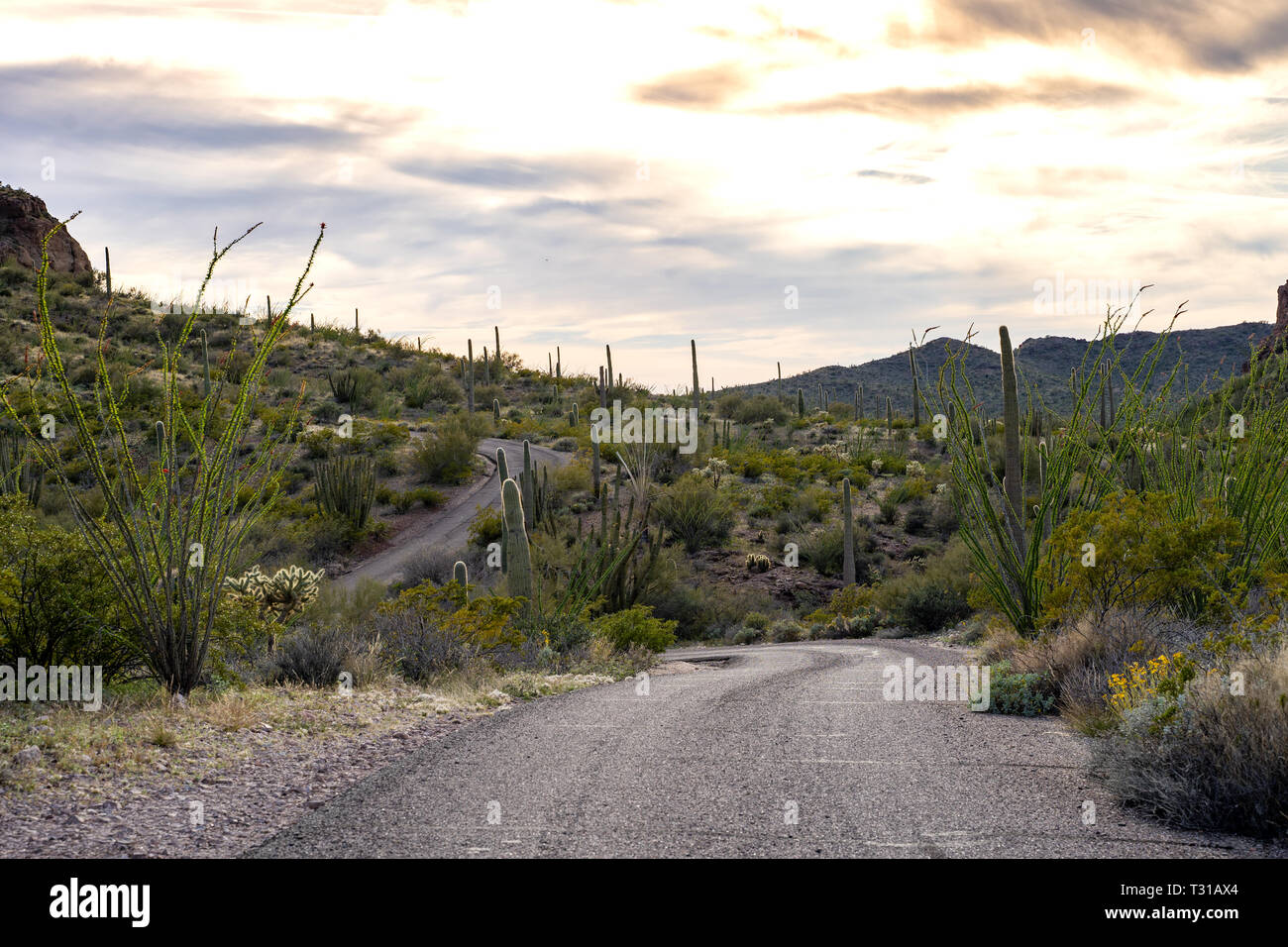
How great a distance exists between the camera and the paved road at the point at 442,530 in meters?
27.9

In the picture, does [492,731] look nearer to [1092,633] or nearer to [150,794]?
[150,794]

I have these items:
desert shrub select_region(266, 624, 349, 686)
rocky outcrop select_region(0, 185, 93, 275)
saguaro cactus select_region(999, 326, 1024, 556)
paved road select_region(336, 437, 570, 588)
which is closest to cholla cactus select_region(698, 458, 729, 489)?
paved road select_region(336, 437, 570, 588)

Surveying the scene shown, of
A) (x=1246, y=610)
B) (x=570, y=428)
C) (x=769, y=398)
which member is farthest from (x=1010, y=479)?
(x=769, y=398)

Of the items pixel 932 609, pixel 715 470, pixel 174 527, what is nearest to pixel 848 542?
pixel 932 609

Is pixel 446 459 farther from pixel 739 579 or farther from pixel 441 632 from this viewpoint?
pixel 441 632

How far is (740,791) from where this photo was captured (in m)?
5.75

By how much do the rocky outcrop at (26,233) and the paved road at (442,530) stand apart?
3661cm

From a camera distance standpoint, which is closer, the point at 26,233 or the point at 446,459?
the point at 446,459

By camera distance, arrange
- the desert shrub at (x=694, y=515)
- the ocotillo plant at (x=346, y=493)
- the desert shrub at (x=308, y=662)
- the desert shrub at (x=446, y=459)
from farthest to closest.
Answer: the desert shrub at (x=446, y=459)
the ocotillo plant at (x=346, y=493)
the desert shrub at (x=694, y=515)
the desert shrub at (x=308, y=662)

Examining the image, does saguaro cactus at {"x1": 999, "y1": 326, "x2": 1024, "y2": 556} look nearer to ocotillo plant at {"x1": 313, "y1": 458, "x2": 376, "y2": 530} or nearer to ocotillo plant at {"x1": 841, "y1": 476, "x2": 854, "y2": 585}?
ocotillo plant at {"x1": 841, "y1": 476, "x2": 854, "y2": 585}

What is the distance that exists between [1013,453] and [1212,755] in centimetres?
734

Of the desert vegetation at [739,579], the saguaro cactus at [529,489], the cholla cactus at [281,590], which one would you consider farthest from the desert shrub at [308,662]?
the saguaro cactus at [529,489]

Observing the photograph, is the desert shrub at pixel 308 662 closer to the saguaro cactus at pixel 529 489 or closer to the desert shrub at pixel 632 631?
the desert shrub at pixel 632 631

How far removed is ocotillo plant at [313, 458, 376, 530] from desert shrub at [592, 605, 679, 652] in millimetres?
17602
